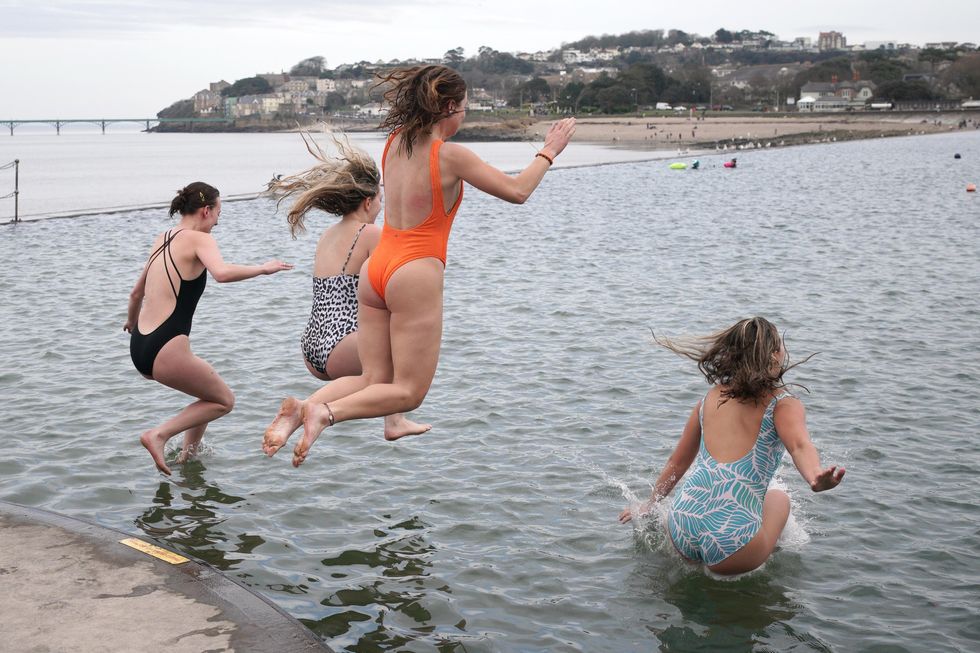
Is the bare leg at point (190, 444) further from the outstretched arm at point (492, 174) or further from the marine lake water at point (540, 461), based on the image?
the outstretched arm at point (492, 174)

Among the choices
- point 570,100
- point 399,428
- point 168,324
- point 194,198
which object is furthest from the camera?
point 570,100

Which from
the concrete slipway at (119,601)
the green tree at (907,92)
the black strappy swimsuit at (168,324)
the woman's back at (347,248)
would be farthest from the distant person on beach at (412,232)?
the green tree at (907,92)

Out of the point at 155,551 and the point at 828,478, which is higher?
the point at 828,478

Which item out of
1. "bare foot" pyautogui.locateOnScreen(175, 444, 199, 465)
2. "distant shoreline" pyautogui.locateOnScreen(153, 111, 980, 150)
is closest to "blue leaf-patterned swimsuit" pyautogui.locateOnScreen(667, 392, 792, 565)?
"bare foot" pyautogui.locateOnScreen(175, 444, 199, 465)

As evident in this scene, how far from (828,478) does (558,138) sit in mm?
2303

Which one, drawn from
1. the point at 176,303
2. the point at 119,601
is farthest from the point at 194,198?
the point at 119,601

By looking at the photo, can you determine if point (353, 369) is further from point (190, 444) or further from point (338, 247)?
point (190, 444)

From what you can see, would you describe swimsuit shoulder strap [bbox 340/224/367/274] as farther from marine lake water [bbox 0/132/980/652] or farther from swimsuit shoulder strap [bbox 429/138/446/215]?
swimsuit shoulder strap [bbox 429/138/446/215]

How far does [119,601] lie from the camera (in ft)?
16.3

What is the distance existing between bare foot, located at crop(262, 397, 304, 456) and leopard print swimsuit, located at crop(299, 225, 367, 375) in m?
1.85

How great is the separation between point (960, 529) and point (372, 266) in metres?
4.73

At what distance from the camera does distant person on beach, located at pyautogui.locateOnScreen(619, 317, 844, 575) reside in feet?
19.4

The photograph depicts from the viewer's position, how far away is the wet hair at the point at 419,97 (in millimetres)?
5391

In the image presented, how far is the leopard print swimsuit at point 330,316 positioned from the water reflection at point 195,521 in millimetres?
1288
